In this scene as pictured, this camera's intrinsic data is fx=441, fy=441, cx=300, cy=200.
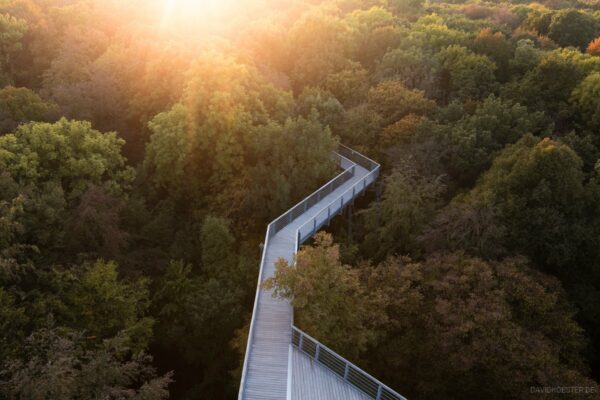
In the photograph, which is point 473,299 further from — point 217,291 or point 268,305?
point 217,291

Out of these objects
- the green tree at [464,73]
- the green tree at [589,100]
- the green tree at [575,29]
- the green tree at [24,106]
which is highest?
the green tree at [575,29]

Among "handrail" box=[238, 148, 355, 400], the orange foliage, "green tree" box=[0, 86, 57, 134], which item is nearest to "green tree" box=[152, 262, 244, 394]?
"handrail" box=[238, 148, 355, 400]

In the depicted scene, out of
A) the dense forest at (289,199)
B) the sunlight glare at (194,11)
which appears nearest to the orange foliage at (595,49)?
the dense forest at (289,199)

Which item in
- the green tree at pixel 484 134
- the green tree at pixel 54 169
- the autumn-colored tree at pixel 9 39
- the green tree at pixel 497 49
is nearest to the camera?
the green tree at pixel 54 169

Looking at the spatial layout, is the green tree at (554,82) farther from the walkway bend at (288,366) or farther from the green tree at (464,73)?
the walkway bend at (288,366)

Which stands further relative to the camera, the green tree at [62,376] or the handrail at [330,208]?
the handrail at [330,208]

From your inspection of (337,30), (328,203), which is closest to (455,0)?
(337,30)

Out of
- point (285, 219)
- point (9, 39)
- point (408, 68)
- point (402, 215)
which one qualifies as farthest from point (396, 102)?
point (9, 39)
